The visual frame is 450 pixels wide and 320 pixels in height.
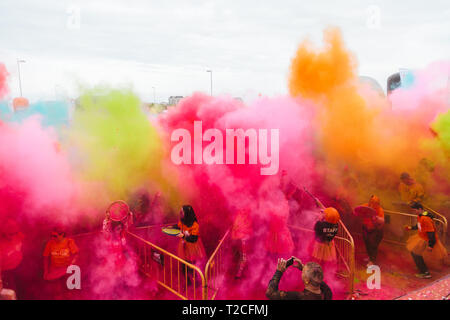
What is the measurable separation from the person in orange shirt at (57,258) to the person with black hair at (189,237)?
1.82m

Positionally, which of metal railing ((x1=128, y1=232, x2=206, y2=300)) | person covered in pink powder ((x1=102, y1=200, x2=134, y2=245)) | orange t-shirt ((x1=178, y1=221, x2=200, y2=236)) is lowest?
metal railing ((x1=128, y1=232, x2=206, y2=300))

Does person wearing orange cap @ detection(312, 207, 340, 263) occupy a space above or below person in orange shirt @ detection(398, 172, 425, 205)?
below

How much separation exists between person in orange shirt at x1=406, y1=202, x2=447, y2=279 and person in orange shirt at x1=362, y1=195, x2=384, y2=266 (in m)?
0.56

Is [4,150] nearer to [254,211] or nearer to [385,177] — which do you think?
[254,211]

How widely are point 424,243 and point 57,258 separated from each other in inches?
247

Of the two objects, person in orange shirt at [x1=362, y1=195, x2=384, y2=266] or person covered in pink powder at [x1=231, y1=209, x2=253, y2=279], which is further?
person in orange shirt at [x1=362, y1=195, x2=384, y2=266]

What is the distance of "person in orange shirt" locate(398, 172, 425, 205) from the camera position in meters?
6.60

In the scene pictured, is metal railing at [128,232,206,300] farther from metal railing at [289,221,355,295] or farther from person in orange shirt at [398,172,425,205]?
person in orange shirt at [398,172,425,205]

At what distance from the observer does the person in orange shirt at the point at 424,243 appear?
5504 millimetres

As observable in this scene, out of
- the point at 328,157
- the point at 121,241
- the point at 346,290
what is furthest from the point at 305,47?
the point at 121,241

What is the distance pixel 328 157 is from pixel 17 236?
593 centimetres

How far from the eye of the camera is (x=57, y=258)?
5105 mm

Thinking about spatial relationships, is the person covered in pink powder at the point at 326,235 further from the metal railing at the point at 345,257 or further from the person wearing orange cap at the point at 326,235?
the metal railing at the point at 345,257

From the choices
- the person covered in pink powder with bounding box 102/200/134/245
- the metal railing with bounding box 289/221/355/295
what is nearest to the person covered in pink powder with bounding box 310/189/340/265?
the metal railing with bounding box 289/221/355/295
